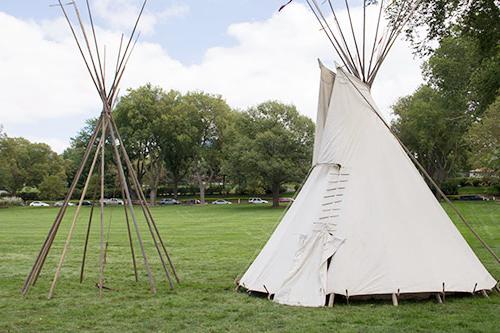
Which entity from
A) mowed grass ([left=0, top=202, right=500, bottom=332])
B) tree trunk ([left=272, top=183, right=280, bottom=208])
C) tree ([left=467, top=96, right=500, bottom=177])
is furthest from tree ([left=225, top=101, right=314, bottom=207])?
mowed grass ([left=0, top=202, right=500, bottom=332])

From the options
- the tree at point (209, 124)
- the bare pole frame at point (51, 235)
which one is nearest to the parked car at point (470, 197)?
the tree at point (209, 124)

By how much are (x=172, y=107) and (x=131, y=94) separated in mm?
4229

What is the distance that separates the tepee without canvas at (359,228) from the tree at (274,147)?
106 feet

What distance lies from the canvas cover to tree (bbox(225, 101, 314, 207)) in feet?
106

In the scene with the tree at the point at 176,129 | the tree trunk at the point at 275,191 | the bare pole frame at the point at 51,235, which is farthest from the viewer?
the tree at the point at 176,129

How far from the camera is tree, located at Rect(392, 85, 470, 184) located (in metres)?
41.8

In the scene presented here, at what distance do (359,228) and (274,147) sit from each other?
3504 centimetres

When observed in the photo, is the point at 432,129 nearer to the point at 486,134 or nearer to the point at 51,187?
the point at 486,134

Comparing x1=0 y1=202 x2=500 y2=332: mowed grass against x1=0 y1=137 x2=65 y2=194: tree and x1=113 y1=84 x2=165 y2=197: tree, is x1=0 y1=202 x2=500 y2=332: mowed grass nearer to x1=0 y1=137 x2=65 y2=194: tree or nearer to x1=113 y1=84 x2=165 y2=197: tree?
x1=113 y1=84 x2=165 y2=197: tree

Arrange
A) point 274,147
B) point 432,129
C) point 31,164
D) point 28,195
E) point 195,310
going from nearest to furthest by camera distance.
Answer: point 195,310 → point 274,147 → point 432,129 → point 31,164 → point 28,195

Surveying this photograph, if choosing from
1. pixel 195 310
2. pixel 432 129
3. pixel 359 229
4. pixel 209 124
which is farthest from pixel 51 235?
pixel 209 124

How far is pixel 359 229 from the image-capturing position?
772cm

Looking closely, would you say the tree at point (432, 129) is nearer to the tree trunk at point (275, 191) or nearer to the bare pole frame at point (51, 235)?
the tree trunk at point (275, 191)

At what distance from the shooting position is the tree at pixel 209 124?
5550 centimetres
